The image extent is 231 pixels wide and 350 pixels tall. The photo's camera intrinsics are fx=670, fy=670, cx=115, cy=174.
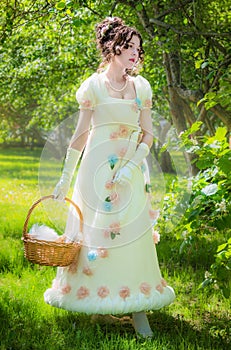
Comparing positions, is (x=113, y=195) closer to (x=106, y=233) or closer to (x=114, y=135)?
(x=106, y=233)

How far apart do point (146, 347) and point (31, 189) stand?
331 inches

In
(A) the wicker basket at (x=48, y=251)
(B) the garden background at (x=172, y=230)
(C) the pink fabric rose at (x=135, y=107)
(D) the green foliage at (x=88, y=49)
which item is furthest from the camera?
(D) the green foliage at (x=88, y=49)

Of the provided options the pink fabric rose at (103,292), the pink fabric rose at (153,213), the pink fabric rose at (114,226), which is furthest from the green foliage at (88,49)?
the pink fabric rose at (103,292)

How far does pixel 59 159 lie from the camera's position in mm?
3637

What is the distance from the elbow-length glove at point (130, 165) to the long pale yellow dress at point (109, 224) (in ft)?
0.09

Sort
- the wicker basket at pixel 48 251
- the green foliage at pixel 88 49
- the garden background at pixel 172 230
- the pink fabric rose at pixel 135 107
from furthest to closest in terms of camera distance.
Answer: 1. the green foliage at pixel 88 49
2. the pink fabric rose at pixel 135 107
3. the garden background at pixel 172 230
4. the wicker basket at pixel 48 251

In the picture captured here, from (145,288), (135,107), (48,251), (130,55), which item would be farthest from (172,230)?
(130,55)

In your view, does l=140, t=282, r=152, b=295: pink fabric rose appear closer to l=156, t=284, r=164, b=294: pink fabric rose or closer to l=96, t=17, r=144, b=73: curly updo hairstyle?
l=156, t=284, r=164, b=294: pink fabric rose

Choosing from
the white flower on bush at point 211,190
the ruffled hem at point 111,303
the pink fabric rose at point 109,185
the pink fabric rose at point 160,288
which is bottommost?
the ruffled hem at point 111,303

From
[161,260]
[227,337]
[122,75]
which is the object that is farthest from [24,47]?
[227,337]

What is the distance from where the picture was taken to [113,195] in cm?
A: 363

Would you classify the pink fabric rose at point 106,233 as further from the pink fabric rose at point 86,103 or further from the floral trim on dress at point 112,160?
the pink fabric rose at point 86,103

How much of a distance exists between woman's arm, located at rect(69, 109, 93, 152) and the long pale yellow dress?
0.13 ft

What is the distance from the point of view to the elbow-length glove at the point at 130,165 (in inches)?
143
